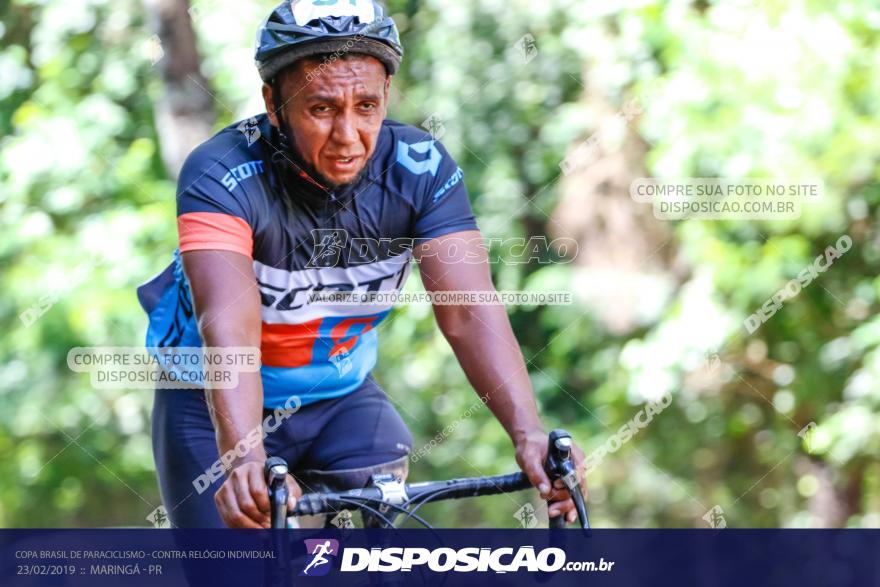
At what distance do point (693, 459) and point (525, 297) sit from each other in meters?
1.25

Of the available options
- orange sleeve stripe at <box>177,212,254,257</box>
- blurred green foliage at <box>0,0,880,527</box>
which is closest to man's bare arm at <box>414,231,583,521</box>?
orange sleeve stripe at <box>177,212,254,257</box>

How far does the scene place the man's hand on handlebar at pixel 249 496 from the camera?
219 centimetres

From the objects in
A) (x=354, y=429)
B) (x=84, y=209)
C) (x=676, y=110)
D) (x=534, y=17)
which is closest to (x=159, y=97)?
(x=84, y=209)

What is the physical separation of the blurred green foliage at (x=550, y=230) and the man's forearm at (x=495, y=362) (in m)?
2.87

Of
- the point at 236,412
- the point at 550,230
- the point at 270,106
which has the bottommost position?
the point at 236,412

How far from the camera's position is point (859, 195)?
215 inches

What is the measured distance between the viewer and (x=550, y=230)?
6.48 m

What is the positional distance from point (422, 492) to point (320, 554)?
39 centimetres

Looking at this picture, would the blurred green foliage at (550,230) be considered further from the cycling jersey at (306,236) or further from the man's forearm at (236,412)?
the man's forearm at (236,412)

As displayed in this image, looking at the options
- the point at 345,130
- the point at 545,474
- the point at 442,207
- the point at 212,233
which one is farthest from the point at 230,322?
the point at 545,474

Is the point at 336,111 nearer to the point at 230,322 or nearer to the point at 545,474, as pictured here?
the point at 230,322

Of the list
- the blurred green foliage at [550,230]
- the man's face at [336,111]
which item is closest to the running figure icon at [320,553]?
the man's face at [336,111]

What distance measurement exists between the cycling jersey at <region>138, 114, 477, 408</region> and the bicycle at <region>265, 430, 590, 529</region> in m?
0.64

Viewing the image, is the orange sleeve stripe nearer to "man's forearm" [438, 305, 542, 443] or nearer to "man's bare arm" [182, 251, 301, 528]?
"man's bare arm" [182, 251, 301, 528]
